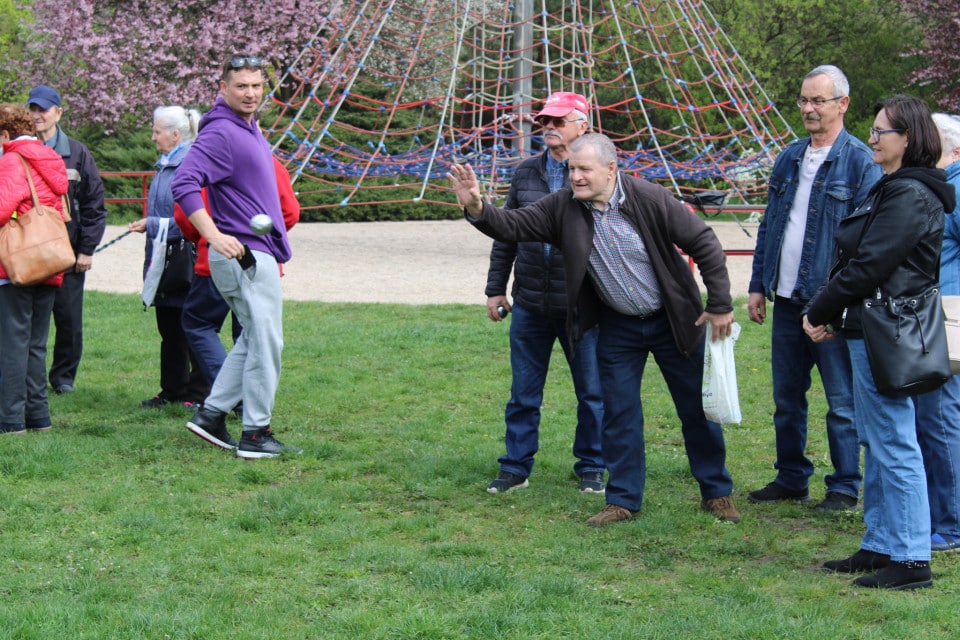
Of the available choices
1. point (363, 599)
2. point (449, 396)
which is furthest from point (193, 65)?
point (363, 599)

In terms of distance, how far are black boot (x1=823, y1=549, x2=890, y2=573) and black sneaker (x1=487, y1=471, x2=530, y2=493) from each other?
1.67m

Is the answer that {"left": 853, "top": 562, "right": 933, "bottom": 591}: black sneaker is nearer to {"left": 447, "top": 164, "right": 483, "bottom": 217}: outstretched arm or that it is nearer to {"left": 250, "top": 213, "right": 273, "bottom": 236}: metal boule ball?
{"left": 447, "top": 164, "right": 483, "bottom": 217}: outstretched arm

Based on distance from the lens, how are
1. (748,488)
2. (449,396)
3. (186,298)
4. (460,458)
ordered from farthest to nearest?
(449,396) < (186,298) < (460,458) < (748,488)

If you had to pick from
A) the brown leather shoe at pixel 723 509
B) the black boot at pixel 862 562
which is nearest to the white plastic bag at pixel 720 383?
the brown leather shoe at pixel 723 509

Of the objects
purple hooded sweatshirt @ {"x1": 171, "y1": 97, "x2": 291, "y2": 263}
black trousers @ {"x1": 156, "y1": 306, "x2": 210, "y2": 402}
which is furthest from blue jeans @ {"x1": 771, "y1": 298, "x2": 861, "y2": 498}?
black trousers @ {"x1": 156, "y1": 306, "x2": 210, "y2": 402}

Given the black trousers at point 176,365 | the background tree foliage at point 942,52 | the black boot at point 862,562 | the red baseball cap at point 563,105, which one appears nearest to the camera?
the black boot at point 862,562

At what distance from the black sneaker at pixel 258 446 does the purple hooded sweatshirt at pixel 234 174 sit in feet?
3.09

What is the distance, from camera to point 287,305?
479 inches

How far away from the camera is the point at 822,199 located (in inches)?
212

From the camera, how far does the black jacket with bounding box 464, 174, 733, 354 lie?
5076 millimetres

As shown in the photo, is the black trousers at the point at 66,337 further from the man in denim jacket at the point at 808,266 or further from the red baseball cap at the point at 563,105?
the man in denim jacket at the point at 808,266

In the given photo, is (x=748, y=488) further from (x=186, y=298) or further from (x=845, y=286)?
(x=186, y=298)

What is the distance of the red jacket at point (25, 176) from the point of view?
6.50 metres

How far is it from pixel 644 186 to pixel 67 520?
284cm
